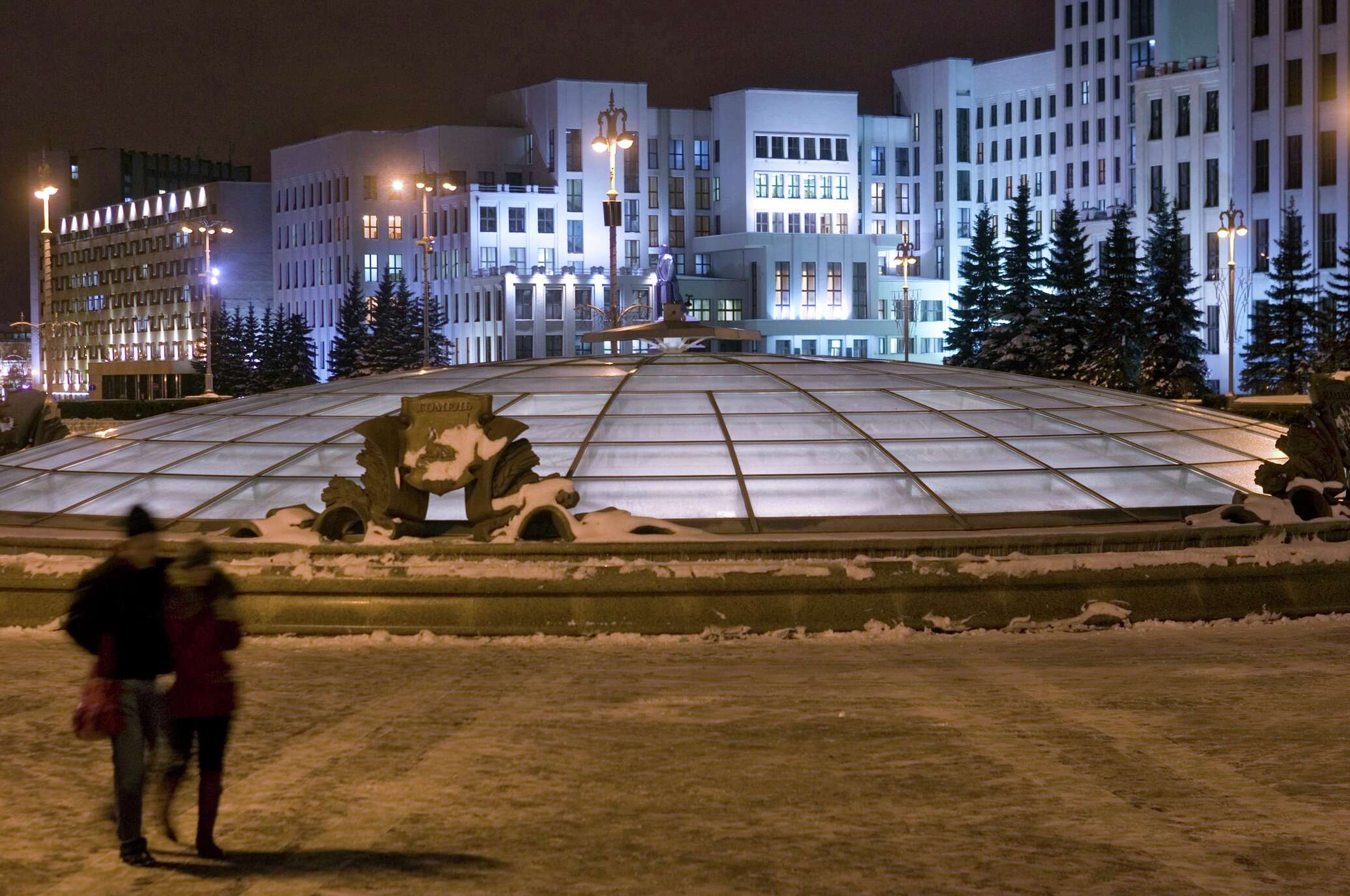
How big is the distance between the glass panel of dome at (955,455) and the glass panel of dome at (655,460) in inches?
73.5

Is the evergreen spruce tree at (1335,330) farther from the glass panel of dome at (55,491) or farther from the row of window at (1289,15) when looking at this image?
the glass panel of dome at (55,491)

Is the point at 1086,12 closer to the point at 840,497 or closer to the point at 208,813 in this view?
the point at 840,497

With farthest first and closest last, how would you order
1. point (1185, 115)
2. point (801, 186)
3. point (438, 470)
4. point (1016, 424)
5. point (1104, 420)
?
point (801, 186) → point (1185, 115) → point (1104, 420) → point (1016, 424) → point (438, 470)

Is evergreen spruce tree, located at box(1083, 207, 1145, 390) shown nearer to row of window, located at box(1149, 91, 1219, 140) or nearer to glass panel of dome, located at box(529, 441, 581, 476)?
row of window, located at box(1149, 91, 1219, 140)

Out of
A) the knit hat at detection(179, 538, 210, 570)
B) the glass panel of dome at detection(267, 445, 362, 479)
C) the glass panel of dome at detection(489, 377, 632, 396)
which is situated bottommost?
the glass panel of dome at detection(267, 445, 362, 479)

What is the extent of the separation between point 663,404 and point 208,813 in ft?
38.7

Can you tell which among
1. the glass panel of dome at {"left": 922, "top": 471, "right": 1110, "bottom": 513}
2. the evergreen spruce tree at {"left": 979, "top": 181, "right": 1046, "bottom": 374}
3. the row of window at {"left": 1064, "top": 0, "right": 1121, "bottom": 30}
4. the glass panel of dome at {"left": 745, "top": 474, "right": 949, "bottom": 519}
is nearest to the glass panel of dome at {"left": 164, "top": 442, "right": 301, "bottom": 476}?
the glass panel of dome at {"left": 745, "top": 474, "right": 949, "bottom": 519}

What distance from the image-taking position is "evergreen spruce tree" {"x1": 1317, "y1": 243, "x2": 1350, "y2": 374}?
195 ft

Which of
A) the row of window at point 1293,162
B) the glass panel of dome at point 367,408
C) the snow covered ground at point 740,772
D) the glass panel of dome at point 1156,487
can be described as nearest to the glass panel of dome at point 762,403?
the glass panel of dome at point 1156,487

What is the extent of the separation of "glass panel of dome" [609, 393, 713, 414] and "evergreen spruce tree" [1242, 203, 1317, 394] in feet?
167

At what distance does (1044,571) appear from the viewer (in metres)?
13.1

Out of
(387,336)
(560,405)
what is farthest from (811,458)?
(387,336)

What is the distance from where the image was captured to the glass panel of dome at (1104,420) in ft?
60.5

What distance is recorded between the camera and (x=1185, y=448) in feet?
59.0
